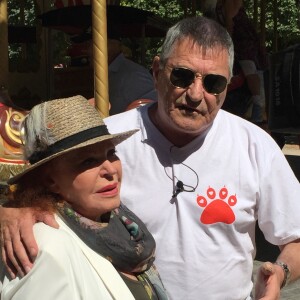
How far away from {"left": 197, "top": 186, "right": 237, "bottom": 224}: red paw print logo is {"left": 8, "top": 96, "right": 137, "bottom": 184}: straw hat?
22.4 inches

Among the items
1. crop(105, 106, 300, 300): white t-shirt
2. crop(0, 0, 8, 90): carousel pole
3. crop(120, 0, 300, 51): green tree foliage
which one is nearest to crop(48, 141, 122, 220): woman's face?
crop(105, 106, 300, 300): white t-shirt

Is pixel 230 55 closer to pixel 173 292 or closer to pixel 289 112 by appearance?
pixel 173 292

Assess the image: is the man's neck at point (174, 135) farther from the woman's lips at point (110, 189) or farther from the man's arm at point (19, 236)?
the man's arm at point (19, 236)

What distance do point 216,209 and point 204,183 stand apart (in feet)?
0.36

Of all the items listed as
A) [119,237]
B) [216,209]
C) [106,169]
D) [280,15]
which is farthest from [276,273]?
[280,15]

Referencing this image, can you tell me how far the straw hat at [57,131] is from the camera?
2.27m

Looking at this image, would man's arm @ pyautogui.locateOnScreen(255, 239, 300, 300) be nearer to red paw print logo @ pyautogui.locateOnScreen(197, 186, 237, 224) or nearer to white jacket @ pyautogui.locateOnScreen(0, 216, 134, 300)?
red paw print logo @ pyautogui.locateOnScreen(197, 186, 237, 224)

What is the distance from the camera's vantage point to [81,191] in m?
2.29

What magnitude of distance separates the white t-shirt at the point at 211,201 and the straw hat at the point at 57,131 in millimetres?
528

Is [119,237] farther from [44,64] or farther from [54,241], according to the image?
[44,64]

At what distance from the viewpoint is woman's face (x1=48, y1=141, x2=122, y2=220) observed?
229 centimetres

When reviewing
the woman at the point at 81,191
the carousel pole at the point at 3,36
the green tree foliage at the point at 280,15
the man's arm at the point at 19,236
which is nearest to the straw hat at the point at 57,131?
the woman at the point at 81,191

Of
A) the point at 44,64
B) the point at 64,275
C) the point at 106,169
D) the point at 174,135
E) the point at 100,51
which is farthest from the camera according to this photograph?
the point at 44,64

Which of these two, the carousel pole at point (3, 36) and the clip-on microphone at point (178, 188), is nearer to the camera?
the clip-on microphone at point (178, 188)
